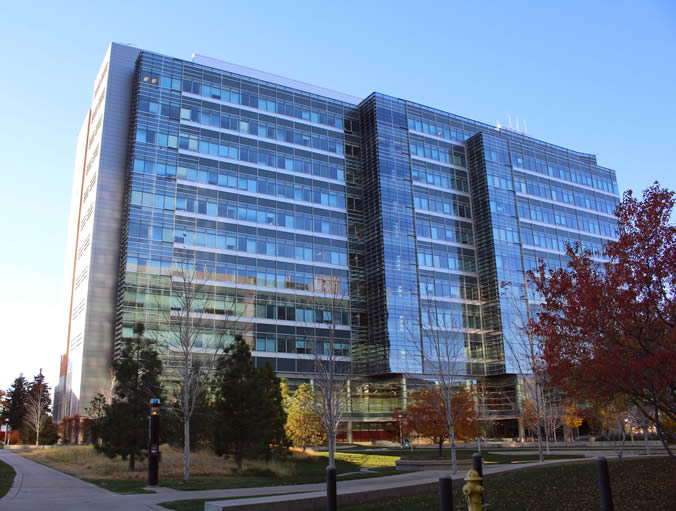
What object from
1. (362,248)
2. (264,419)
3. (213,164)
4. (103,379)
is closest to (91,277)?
(103,379)

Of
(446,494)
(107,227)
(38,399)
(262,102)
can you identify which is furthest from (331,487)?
(38,399)

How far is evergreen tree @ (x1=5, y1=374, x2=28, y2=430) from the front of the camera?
333 feet

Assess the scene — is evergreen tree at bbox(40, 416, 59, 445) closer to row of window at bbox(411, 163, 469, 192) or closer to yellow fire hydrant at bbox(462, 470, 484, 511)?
row of window at bbox(411, 163, 469, 192)

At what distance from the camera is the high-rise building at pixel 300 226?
63.0 m

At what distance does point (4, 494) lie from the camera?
58.7ft

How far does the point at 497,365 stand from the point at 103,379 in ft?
158

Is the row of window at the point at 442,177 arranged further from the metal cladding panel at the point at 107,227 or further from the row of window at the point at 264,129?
the metal cladding panel at the point at 107,227

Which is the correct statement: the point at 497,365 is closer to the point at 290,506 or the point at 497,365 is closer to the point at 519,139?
the point at 519,139

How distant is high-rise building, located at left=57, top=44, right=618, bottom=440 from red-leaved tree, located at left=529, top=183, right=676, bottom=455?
42.8 metres

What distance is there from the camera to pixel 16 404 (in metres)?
103

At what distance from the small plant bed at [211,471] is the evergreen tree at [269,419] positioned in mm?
887

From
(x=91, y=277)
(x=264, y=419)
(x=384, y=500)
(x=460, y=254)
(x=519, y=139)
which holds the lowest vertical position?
(x=384, y=500)

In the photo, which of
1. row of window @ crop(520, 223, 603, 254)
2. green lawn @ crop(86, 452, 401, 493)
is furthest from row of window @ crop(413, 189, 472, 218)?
green lawn @ crop(86, 452, 401, 493)

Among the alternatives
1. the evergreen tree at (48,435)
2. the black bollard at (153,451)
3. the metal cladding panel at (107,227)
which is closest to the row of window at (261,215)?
the metal cladding panel at (107,227)
